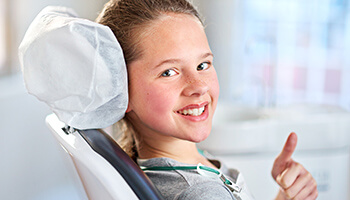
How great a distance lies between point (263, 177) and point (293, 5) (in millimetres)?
1883

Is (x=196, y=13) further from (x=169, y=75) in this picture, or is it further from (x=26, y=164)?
(x=26, y=164)

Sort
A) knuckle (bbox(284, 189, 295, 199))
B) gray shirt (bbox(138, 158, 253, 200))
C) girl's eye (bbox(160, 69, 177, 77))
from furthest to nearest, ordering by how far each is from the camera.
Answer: knuckle (bbox(284, 189, 295, 199))
girl's eye (bbox(160, 69, 177, 77))
gray shirt (bbox(138, 158, 253, 200))

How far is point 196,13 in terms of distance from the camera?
105 cm

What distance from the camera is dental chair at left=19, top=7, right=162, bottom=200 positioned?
74cm

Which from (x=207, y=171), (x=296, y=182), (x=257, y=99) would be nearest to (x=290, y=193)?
(x=296, y=182)

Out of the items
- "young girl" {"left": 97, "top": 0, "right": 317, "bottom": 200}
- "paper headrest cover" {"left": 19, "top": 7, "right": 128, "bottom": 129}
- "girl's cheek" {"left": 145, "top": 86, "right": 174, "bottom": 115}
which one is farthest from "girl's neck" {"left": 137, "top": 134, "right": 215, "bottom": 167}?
"paper headrest cover" {"left": 19, "top": 7, "right": 128, "bottom": 129}

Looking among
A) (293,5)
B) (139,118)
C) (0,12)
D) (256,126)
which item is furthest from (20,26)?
(139,118)

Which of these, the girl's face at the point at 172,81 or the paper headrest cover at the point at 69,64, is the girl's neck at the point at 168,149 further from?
the paper headrest cover at the point at 69,64

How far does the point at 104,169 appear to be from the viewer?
0.72m

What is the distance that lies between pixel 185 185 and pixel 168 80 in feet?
0.72

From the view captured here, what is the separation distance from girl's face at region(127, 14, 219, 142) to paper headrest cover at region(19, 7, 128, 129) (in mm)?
98

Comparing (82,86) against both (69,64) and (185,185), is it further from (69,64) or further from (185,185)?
(185,185)

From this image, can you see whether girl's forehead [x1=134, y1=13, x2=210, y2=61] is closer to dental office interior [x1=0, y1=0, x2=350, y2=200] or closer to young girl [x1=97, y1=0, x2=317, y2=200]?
young girl [x1=97, y1=0, x2=317, y2=200]

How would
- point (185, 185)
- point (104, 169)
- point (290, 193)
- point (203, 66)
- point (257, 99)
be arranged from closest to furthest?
point (104, 169), point (185, 185), point (203, 66), point (290, 193), point (257, 99)
